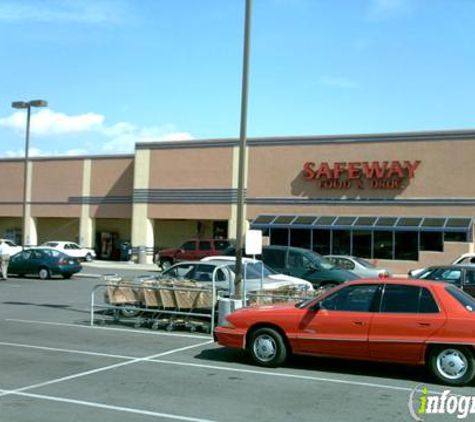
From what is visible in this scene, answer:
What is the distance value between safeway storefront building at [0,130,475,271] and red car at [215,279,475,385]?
2607 cm

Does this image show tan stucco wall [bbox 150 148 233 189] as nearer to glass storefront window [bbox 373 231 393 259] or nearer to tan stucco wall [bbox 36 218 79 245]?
tan stucco wall [bbox 36 218 79 245]

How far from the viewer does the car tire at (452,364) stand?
28.4ft

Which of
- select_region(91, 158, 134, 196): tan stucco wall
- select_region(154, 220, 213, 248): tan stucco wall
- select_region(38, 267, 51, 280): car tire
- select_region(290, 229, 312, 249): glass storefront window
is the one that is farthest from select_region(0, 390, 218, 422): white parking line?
select_region(91, 158, 134, 196): tan stucco wall

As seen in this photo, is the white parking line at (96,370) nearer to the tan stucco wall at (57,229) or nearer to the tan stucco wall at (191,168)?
the tan stucco wall at (191,168)

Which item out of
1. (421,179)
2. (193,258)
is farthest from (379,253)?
(193,258)

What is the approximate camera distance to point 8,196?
51219 mm

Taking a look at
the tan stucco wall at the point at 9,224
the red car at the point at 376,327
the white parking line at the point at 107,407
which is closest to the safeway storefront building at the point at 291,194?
the tan stucco wall at the point at 9,224

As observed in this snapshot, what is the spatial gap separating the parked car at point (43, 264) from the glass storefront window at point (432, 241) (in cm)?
1786

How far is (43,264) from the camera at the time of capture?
28625mm

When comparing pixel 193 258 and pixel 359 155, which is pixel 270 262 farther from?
pixel 359 155

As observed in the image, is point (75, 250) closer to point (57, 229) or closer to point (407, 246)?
point (57, 229)

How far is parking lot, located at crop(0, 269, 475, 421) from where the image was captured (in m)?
7.27

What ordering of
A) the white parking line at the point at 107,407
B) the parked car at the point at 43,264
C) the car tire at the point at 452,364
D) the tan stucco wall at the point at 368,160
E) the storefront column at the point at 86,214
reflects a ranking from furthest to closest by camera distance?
the storefront column at the point at 86,214, the tan stucco wall at the point at 368,160, the parked car at the point at 43,264, the car tire at the point at 452,364, the white parking line at the point at 107,407

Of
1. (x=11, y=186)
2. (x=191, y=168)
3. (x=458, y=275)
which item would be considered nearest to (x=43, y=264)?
(x=191, y=168)
